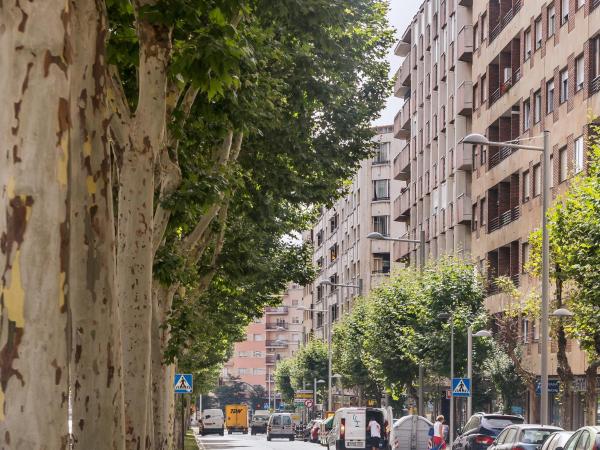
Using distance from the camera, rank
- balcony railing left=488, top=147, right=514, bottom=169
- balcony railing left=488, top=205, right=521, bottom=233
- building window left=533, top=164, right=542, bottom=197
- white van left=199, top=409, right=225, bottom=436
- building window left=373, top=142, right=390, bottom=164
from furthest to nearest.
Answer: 1. building window left=373, top=142, right=390, bottom=164
2. white van left=199, top=409, right=225, bottom=436
3. balcony railing left=488, top=147, right=514, bottom=169
4. balcony railing left=488, top=205, right=521, bottom=233
5. building window left=533, top=164, right=542, bottom=197

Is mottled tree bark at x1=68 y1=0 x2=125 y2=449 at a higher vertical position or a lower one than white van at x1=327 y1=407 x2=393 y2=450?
higher

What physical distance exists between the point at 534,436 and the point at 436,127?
170 feet

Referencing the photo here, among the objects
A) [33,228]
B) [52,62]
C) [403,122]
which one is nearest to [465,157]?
[403,122]

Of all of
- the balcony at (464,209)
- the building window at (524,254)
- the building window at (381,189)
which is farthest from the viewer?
the building window at (381,189)

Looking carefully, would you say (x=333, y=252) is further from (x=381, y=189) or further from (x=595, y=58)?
(x=595, y=58)

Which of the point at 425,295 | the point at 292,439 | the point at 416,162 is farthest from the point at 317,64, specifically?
the point at 292,439

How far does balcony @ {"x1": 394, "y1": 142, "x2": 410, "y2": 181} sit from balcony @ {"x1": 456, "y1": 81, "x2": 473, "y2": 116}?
20274 millimetres

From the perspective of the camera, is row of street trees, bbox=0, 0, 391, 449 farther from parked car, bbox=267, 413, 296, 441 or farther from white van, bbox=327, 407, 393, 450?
parked car, bbox=267, 413, 296, 441

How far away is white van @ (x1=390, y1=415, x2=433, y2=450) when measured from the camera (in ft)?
159

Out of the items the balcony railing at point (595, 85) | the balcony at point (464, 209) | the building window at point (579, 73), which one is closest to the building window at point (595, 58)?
the balcony railing at point (595, 85)

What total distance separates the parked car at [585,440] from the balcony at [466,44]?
4909 cm

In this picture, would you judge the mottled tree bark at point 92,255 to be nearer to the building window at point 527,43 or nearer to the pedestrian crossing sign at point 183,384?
the pedestrian crossing sign at point 183,384

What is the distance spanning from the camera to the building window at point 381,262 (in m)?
114

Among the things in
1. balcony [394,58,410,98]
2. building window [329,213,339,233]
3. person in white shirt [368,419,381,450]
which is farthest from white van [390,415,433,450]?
building window [329,213,339,233]
